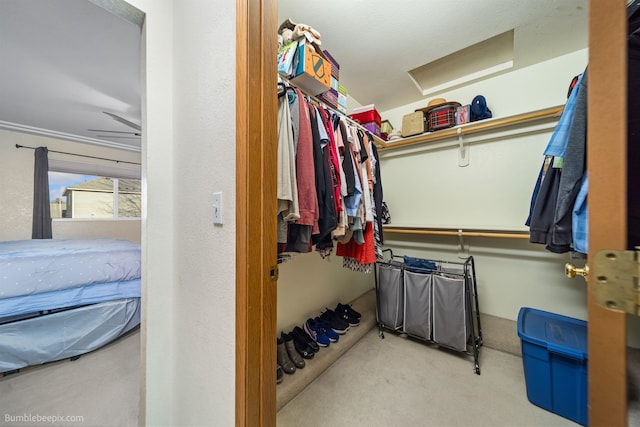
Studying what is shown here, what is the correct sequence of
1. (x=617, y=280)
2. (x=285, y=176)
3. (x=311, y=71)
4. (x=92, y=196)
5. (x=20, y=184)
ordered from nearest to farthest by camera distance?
(x=617, y=280), (x=285, y=176), (x=311, y=71), (x=20, y=184), (x=92, y=196)

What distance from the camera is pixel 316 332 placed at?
5.79 feet

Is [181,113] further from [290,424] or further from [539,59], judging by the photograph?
[539,59]

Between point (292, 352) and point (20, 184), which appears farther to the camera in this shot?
point (20, 184)

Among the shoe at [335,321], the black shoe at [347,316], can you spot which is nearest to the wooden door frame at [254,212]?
the shoe at [335,321]

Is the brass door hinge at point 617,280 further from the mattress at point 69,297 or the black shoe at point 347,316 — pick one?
the mattress at point 69,297

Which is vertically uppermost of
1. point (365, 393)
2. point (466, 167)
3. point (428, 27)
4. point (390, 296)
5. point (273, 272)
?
point (428, 27)

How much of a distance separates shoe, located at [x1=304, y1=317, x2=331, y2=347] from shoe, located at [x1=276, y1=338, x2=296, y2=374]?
271mm

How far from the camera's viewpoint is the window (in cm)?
366

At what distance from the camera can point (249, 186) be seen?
69 cm

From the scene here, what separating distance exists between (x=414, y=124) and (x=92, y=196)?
541 cm

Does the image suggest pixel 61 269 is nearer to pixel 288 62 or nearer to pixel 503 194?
pixel 288 62

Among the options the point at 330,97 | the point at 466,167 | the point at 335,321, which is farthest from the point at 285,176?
the point at 466,167

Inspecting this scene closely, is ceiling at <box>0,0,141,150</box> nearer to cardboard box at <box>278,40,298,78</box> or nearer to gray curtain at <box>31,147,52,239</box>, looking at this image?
gray curtain at <box>31,147,52,239</box>

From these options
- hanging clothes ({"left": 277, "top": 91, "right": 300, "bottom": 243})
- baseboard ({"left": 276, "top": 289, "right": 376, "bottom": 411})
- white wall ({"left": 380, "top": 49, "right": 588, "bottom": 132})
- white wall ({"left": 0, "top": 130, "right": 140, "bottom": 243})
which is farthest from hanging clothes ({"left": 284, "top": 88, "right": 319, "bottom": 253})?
white wall ({"left": 0, "top": 130, "right": 140, "bottom": 243})
